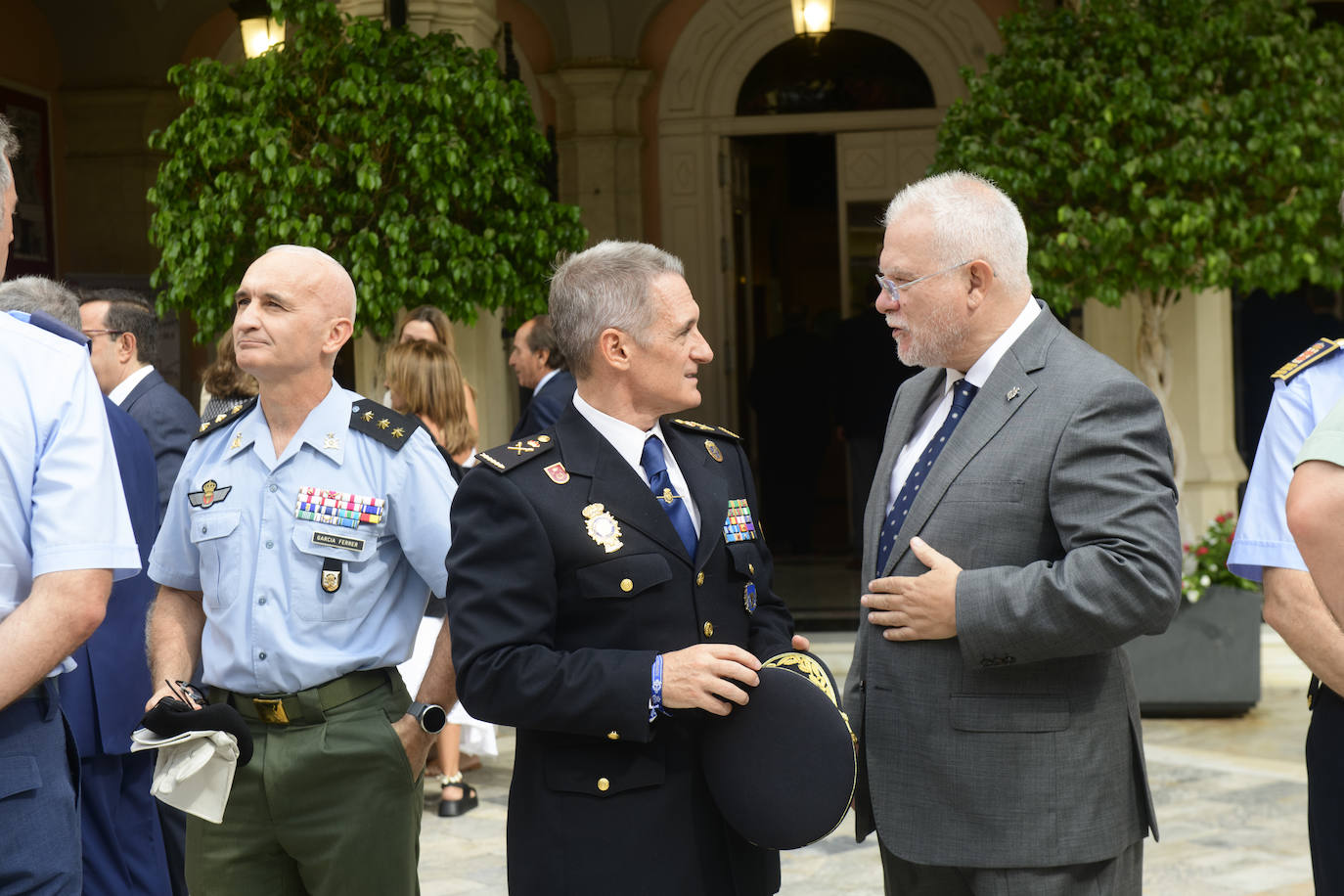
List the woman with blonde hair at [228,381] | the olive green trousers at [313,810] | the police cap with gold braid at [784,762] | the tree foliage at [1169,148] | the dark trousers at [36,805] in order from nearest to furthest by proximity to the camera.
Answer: the dark trousers at [36,805]
the police cap with gold braid at [784,762]
the olive green trousers at [313,810]
the woman with blonde hair at [228,381]
the tree foliage at [1169,148]

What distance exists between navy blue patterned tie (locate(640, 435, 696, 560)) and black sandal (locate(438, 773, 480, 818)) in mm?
3458

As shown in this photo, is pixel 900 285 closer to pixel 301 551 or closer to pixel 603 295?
pixel 603 295

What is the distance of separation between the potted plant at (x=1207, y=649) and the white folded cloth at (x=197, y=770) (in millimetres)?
4940

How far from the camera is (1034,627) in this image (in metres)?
2.36

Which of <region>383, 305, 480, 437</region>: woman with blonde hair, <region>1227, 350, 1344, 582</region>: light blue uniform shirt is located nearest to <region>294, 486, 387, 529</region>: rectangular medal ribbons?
<region>1227, 350, 1344, 582</region>: light blue uniform shirt

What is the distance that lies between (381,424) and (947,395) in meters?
1.09

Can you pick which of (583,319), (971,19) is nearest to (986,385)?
(583,319)

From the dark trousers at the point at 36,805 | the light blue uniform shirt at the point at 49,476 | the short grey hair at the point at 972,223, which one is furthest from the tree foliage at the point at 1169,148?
the dark trousers at the point at 36,805

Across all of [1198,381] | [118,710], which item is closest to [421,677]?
[118,710]

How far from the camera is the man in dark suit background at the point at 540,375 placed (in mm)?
6297

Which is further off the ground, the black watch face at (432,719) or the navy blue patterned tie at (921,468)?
the navy blue patterned tie at (921,468)

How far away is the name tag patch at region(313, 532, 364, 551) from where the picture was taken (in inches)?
110

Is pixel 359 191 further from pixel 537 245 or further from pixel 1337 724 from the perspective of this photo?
pixel 1337 724

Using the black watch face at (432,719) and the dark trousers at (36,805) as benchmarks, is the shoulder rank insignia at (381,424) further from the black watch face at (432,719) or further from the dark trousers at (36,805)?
the dark trousers at (36,805)
